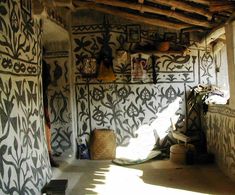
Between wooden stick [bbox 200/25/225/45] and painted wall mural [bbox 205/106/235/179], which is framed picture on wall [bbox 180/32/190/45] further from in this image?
painted wall mural [bbox 205/106/235/179]

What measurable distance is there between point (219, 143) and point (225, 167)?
46cm

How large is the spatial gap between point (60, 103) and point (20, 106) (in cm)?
282

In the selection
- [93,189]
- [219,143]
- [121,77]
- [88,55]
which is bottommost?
[93,189]

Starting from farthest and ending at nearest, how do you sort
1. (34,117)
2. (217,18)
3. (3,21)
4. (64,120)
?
(64,120), (217,18), (34,117), (3,21)

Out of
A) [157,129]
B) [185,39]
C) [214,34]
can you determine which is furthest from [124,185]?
[185,39]

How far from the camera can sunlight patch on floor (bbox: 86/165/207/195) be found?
436 cm

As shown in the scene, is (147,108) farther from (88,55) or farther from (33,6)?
(33,6)

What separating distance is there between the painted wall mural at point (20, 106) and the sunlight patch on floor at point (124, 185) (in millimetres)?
809

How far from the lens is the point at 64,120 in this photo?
6590 millimetres

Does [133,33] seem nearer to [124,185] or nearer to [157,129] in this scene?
[157,129]

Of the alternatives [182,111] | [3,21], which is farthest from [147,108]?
[3,21]

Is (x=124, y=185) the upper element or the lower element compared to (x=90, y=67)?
lower

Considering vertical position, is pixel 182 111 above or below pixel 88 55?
below

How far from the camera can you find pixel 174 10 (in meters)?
5.23
